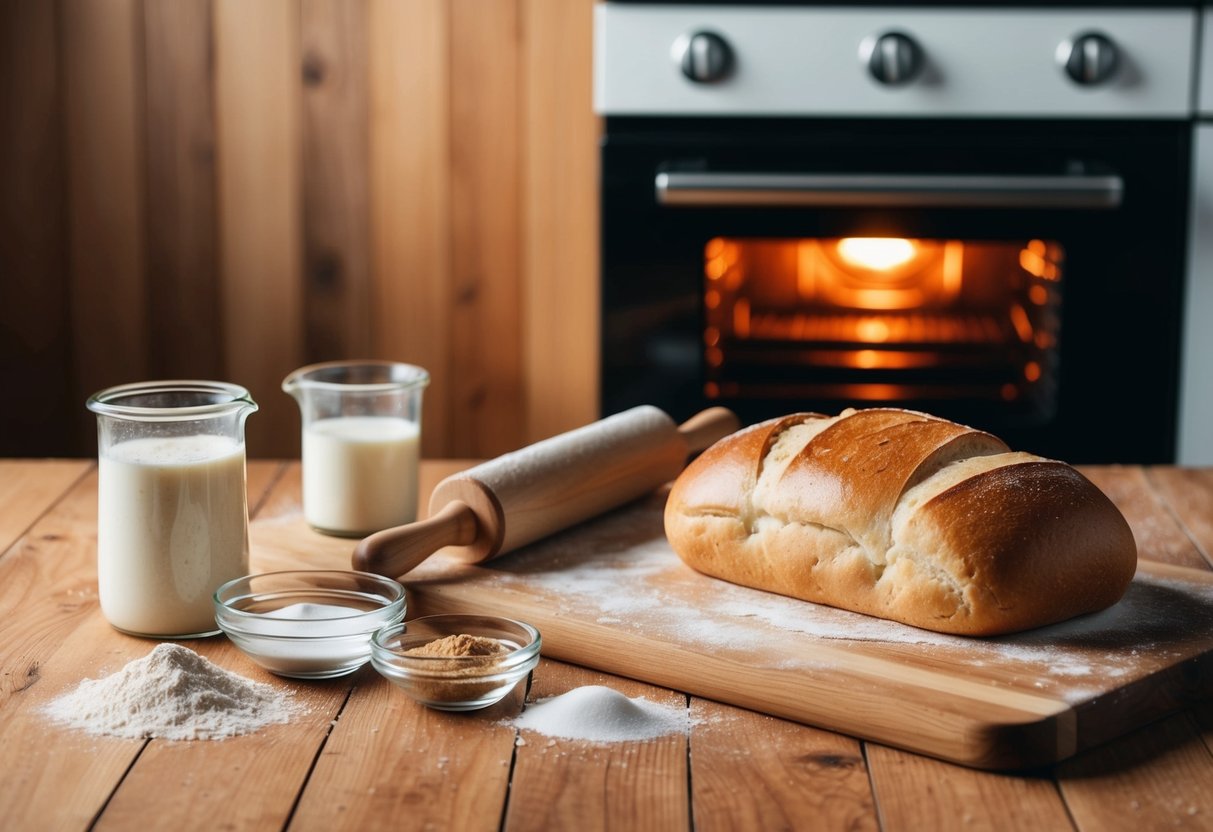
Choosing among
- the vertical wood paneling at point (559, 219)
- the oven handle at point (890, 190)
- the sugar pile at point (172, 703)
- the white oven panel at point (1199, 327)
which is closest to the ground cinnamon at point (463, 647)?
the sugar pile at point (172, 703)

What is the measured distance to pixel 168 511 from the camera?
114 cm

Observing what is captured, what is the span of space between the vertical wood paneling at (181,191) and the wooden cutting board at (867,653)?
4.51 feet

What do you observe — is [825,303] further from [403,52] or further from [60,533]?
[60,533]

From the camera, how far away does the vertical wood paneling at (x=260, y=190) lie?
95.9 inches

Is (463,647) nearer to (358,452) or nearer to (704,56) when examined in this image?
(358,452)

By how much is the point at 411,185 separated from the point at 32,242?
685 mm

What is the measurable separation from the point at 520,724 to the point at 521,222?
1.62m

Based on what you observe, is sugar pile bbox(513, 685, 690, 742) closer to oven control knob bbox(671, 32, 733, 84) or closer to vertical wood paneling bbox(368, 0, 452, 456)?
oven control knob bbox(671, 32, 733, 84)

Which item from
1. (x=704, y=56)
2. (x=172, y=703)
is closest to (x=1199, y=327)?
(x=704, y=56)

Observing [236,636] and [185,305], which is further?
[185,305]

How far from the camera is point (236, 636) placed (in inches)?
41.8

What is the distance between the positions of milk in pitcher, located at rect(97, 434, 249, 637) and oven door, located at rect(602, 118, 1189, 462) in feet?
3.85

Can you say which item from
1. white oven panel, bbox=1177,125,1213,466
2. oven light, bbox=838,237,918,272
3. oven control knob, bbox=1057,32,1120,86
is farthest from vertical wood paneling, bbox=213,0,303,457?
white oven panel, bbox=1177,125,1213,466

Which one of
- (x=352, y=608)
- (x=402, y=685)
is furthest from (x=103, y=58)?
(x=402, y=685)
